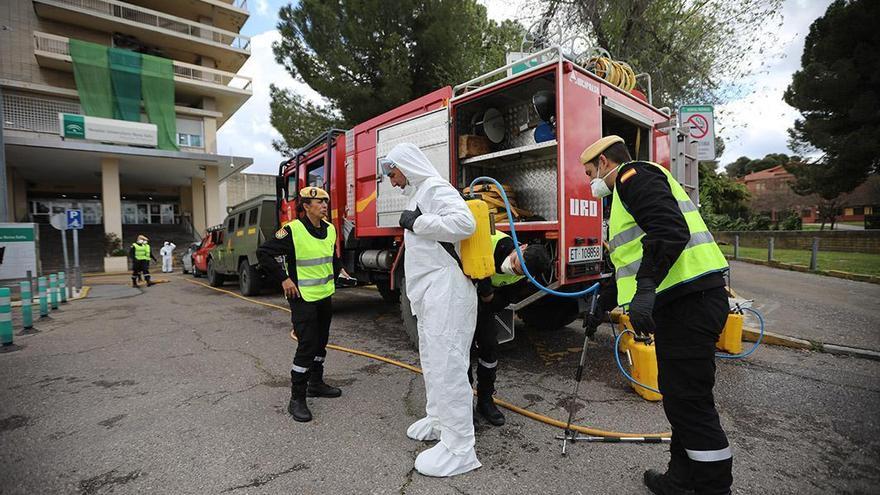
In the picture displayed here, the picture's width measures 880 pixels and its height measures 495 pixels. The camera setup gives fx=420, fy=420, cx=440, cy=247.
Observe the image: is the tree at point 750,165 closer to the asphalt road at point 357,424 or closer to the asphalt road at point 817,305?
the asphalt road at point 817,305

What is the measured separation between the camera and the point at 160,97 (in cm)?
2162

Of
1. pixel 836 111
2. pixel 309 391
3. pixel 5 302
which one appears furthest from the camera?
pixel 836 111

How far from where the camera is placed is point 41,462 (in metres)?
2.54

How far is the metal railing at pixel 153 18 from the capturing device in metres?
22.2

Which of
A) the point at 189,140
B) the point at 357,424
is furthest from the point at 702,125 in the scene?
the point at 189,140

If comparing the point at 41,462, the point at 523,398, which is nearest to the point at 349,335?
the point at 523,398

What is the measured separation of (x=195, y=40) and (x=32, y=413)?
2700 centimetres

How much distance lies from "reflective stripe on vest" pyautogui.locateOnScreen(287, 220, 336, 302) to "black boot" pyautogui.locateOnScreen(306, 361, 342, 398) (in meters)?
0.64

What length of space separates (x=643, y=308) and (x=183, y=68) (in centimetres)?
2802

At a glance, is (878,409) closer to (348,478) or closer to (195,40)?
(348,478)

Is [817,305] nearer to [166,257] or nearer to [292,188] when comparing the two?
[292,188]

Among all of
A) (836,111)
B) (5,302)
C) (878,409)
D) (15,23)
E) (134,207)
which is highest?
(15,23)

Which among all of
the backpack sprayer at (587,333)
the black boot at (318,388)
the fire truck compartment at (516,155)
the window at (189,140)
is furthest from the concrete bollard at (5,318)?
the window at (189,140)

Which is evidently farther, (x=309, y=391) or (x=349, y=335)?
(x=349, y=335)
